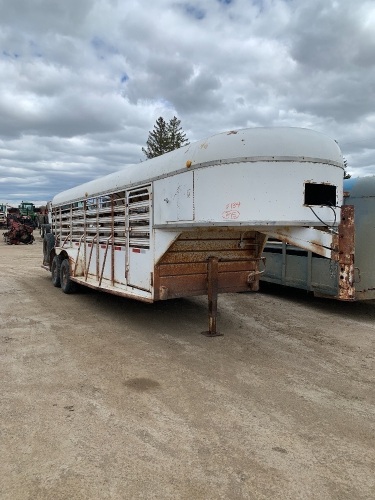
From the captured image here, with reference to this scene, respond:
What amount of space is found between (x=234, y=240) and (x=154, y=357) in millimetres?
2275

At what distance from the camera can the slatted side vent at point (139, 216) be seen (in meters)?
6.23

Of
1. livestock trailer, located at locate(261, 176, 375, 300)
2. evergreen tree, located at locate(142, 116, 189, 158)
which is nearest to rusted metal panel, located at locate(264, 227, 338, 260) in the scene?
livestock trailer, located at locate(261, 176, 375, 300)

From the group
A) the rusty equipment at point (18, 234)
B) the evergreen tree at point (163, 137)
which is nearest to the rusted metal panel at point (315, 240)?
the rusty equipment at point (18, 234)

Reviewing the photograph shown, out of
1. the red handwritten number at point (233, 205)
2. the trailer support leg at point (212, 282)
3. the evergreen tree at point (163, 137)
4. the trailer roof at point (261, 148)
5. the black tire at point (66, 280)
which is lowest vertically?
the black tire at point (66, 280)

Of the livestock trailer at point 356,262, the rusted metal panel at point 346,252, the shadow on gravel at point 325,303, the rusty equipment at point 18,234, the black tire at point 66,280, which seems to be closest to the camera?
the rusted metal panel at point 346,252

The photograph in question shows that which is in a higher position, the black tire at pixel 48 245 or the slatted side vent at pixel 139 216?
the slatted side vent at pixel 139 216

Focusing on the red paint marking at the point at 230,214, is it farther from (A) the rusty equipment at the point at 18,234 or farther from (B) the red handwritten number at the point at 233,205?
(A) the rusty equipment at the point at 18,234

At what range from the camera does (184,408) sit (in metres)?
3.86

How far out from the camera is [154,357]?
5.29 metres

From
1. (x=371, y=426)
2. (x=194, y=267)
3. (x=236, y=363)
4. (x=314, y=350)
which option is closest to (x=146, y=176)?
(x=194, y=267)

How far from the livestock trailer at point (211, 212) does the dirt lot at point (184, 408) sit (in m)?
0.84

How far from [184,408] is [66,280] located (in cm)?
643

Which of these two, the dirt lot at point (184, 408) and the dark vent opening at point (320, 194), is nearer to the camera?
the dirt lot at point (184, 408)

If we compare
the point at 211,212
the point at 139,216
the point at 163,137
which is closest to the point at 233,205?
the point at 211,212
